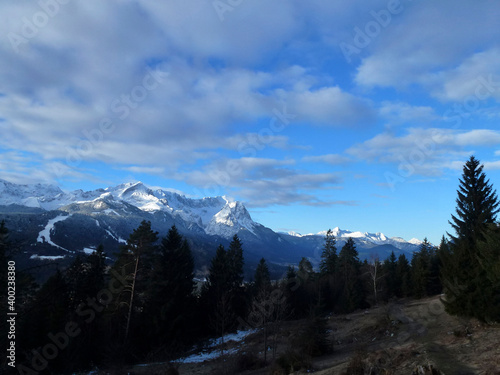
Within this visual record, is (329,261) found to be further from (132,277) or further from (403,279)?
(132,277)

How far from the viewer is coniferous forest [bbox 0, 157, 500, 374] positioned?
72.2 feet

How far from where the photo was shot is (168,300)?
38.3 m

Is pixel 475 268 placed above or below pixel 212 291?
above

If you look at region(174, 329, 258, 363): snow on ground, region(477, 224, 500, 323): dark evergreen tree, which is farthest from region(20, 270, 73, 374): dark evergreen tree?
region(477, 224, 500, 323): dark evergreen tree

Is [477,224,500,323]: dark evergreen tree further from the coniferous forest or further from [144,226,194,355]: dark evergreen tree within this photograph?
[144,226,194,355]: dark evergreen tree

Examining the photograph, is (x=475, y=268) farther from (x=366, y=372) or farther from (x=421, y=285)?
(x=421, y=285)

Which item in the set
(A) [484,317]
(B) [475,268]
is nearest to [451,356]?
(A) [484,317]

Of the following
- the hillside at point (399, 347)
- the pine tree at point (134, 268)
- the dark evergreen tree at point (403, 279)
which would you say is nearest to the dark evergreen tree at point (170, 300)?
the pine tree at point (134, 268)

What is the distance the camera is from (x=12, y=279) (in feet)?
45.9

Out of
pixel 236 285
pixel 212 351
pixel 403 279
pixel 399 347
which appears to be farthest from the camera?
pixel 403 279

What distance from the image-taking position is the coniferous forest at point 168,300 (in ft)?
72.2

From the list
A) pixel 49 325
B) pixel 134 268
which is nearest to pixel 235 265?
pixel 134 268

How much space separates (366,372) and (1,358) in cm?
1679

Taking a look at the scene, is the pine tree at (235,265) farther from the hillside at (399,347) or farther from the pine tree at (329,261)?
the pine tree at (329,261)
